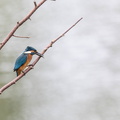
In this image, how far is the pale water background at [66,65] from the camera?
618cm

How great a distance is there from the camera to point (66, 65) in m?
7.62

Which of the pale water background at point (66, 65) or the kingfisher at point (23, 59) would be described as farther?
the pale water background at point (66, 65)

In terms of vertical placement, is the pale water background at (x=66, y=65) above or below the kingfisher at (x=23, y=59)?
below

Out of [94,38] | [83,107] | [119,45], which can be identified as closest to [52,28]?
[94,38]

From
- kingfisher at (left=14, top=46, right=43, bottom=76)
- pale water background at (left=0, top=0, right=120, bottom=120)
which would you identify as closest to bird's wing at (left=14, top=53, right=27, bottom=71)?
kingfisher at (left=14, top=46, right=43, bottom=76)

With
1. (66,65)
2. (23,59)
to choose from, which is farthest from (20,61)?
(66,65)

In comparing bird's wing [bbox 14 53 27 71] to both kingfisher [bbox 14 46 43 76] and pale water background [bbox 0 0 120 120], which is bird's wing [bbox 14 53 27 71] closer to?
kingfisher [bbox 14 46 43 76]

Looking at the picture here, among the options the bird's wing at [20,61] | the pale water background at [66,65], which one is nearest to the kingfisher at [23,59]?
the bird's wing at [20,61]

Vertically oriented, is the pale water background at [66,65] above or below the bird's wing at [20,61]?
below

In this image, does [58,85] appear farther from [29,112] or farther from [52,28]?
[52,28]

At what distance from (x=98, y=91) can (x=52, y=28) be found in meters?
2.60

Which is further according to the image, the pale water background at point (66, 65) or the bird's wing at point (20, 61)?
the pale water background at point (66, 65)

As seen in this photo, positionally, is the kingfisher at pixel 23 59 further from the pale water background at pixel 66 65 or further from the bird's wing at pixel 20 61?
the pale water background at pixel 66 65

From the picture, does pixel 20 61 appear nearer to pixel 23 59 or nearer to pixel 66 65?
pixel 23 59
